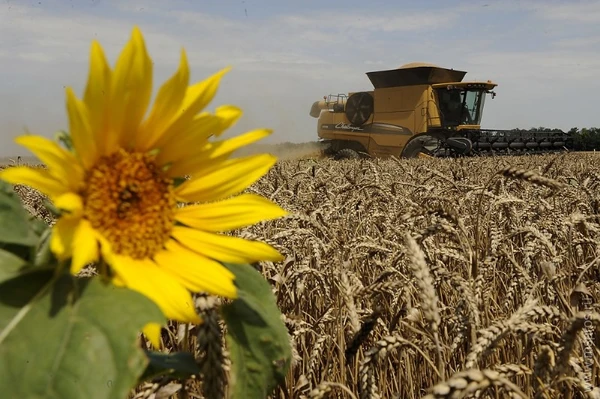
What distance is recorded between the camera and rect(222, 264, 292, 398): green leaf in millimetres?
739

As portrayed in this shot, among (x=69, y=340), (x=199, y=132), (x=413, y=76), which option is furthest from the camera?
(x=413, y=76)

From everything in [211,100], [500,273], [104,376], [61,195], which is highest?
[211,100]

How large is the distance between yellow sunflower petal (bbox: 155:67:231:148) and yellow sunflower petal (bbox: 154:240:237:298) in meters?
0.15

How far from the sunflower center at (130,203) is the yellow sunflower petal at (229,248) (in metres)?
0.03

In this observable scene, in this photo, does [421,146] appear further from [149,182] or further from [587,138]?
[149,182]

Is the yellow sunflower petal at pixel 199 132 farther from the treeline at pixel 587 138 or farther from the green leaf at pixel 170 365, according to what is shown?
the treeline at pixel 587 138

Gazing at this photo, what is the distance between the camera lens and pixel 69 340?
0.60m

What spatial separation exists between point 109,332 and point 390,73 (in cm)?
2563

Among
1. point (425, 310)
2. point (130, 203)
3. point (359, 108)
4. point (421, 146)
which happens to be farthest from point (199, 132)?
point (359, 108)

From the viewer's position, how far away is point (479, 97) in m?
24.7

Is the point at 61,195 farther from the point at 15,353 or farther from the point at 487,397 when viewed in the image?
the point at 487,397

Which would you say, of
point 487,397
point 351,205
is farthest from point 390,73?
point 487,397

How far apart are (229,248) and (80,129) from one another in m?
0.22

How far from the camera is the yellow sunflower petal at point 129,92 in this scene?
74 cm
